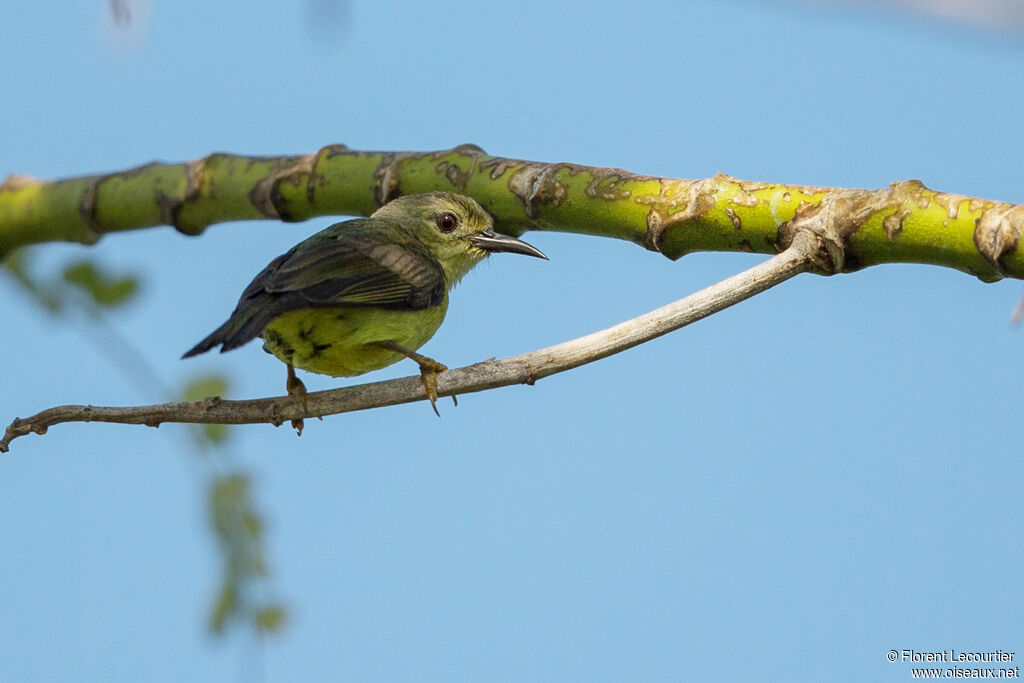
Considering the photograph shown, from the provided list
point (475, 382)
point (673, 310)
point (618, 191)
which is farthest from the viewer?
point (618, 191)

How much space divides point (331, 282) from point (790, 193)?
157cm

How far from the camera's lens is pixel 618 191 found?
3143 millimetres

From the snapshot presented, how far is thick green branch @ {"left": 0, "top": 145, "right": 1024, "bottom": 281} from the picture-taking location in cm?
271

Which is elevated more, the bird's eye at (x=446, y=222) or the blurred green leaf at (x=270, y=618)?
the bird's eye at (x=446, y=222)

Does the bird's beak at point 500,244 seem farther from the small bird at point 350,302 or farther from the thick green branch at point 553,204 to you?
the thick green branch at point 553,204

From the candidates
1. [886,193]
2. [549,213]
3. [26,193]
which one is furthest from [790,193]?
[26,193]

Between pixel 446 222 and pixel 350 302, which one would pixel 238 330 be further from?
pixel 446 222

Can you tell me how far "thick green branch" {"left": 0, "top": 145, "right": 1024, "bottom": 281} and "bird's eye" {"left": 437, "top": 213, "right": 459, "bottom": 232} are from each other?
3.62 ft

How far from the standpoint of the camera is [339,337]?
12.6ft

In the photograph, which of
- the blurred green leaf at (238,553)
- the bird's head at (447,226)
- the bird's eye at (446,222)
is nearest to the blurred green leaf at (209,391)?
the blurred green leaf at (238,553)

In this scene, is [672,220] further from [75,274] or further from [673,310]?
[75,274]

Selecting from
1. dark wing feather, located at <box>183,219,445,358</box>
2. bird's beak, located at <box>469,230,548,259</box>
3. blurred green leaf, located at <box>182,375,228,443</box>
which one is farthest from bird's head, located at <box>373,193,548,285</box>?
blurred green leaf, located at <box>182,375,228,443</box>

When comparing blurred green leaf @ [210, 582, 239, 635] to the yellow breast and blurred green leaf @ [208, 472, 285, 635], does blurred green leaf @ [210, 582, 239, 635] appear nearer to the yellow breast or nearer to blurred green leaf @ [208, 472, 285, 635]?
blurred green leaf @ [208, 472, 285, 635]

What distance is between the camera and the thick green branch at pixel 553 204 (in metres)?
2.71
